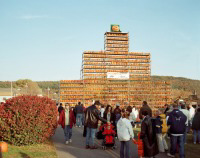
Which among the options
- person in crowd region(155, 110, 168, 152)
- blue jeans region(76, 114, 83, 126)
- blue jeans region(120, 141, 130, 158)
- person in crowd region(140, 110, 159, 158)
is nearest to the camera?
blue jeans region(120, 141, 130, 158)

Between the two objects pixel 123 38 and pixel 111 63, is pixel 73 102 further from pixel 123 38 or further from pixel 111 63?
pixel 123 38

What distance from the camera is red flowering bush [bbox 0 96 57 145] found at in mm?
12289

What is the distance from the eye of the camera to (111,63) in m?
42.1

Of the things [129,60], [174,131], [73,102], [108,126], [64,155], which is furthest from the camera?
[129,60]

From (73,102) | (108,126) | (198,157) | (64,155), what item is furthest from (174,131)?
(73,102)

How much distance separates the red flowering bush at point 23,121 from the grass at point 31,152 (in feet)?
1.35

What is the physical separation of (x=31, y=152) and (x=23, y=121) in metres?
1.68

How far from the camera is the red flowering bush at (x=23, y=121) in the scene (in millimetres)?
12289

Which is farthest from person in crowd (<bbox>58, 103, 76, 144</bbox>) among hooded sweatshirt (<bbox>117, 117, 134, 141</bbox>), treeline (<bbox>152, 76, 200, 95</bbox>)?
treeline (<bbox>152, 76, 200, 95</bbox>)

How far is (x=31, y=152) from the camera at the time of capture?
11117 mm

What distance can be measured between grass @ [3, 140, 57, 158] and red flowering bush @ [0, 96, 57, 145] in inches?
16.2

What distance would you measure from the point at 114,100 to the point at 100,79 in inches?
155

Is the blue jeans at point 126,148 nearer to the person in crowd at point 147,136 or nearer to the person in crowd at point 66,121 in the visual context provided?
the person in crowd at point 147,136

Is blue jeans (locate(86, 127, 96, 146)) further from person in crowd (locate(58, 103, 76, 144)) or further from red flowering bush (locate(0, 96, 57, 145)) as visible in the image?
red flowering bush (locate(0, 96, 57, 145))
